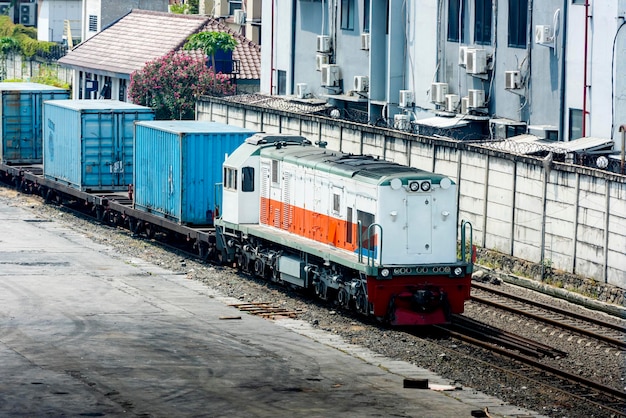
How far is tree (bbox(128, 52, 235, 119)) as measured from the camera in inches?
2148

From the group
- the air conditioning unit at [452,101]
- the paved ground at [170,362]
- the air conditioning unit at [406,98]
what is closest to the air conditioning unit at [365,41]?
the air conditioning unit at [406,98]

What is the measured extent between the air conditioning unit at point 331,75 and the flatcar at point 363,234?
1774 centimetres

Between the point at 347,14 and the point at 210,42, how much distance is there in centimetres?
1340

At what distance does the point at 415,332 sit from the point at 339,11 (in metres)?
24.4

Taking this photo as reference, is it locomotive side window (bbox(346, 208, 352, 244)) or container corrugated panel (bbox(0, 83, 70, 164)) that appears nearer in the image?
locomotive side window (bbox(346, 208, 352, 244))

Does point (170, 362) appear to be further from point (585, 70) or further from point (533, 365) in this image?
point (585, 70)

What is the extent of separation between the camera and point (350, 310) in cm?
2603

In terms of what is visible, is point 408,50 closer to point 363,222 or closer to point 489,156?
point 489,156

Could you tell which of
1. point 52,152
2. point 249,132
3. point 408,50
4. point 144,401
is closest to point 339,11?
point 408,50

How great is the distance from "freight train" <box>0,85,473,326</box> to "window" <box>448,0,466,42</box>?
9.35 m

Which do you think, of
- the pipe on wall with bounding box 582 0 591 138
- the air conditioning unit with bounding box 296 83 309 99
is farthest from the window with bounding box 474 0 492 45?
the air conditioning unit with bounding box 296 83 309 99

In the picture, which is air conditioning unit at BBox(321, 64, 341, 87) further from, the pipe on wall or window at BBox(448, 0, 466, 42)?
the pipe on wall

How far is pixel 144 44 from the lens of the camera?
62312 mm

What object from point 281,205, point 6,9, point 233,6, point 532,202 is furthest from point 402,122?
point 6,9
